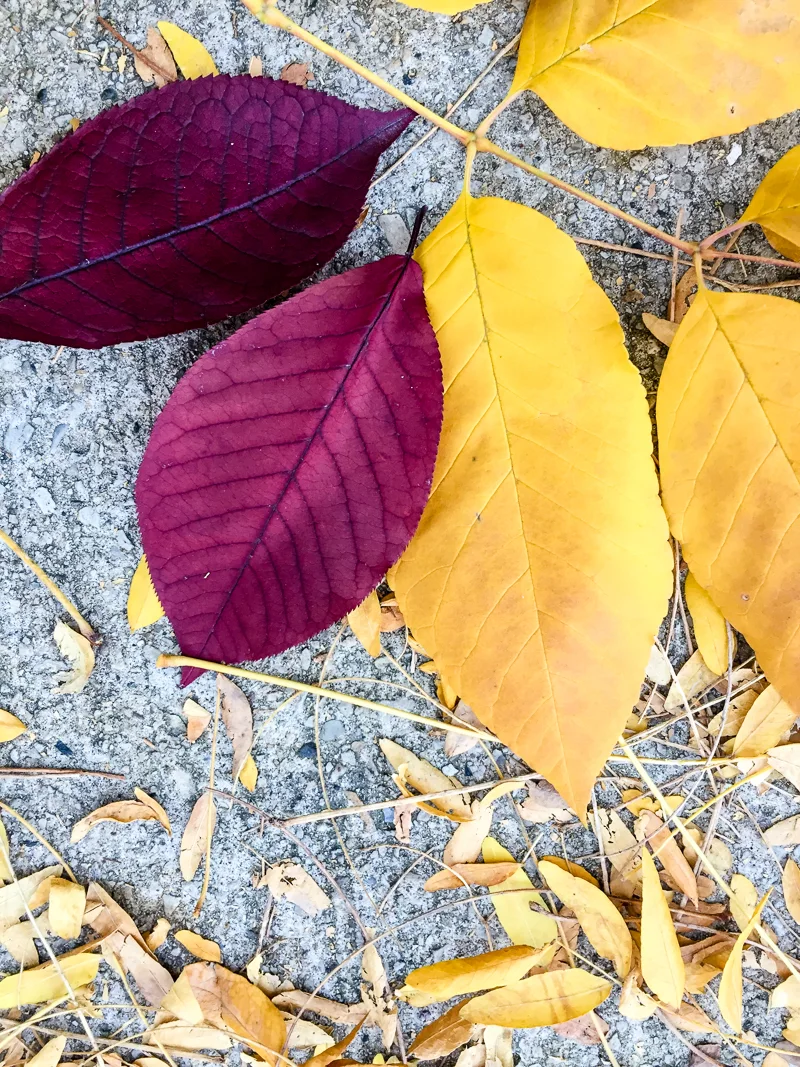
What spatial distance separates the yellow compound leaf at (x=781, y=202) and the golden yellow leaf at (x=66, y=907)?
0.85 meters

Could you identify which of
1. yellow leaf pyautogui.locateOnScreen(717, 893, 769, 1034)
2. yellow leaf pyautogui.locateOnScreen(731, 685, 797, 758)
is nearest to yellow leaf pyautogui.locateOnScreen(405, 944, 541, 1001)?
yellow leaf pyautogui.locateOnScreen(717, 893, 769, 1034)

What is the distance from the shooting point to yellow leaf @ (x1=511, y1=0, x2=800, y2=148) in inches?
19.4

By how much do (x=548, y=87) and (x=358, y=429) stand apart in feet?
0.96

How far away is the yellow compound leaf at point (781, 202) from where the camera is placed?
1.85 feet

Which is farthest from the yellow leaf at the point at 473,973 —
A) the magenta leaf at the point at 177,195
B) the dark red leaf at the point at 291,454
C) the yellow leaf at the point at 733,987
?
the magenta leaf at the point at 177,195

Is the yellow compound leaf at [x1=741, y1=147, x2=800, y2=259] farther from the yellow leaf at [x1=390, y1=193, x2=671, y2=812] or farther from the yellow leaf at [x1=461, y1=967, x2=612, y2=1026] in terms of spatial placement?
the yellow leaf at [x1=461, y1=967, x2=612, y2=1026]

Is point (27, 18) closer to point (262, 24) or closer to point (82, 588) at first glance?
point (262, 24)

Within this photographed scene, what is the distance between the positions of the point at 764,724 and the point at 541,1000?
34 cm

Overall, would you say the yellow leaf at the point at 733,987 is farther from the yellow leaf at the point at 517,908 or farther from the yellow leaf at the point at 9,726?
the yellow leaf at the point at 9,726

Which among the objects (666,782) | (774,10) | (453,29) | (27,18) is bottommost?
(666,782)

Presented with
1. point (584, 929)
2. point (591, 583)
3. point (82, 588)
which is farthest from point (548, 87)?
point (584, 929)

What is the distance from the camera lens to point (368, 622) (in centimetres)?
67

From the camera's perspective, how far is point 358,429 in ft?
1.70

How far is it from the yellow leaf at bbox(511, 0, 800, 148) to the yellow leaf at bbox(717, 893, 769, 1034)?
667 millimetres
